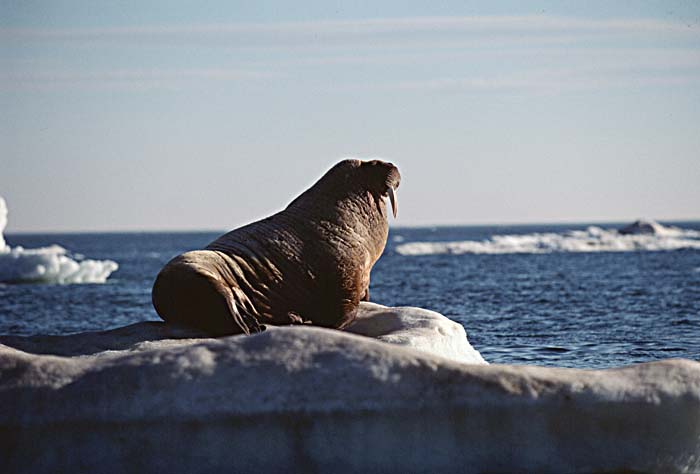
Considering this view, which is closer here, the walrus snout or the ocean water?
the walrus snout

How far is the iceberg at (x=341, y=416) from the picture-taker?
5773 mm

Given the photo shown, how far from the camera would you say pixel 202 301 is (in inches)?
334

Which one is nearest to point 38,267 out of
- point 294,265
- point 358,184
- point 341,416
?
point 358,184

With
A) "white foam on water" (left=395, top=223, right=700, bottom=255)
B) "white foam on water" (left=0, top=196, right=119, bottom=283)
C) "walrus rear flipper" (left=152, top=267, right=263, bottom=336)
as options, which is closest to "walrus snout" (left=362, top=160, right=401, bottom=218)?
"walrus rear flipper" (left=152, top=267, right=263, bottom=336)

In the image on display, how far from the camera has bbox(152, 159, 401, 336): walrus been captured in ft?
27.9

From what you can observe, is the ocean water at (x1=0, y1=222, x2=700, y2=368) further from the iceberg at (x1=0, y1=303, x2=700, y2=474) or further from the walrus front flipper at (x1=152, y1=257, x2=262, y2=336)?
the iceberg at (x1=0, y1=303, x2=700, y2=474)

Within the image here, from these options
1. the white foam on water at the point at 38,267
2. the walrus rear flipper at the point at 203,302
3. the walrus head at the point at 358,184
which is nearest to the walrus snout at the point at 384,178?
the walrus head at the point at 358,184

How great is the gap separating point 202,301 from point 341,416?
2.98 metres

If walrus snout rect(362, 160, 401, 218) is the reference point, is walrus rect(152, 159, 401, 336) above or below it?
below

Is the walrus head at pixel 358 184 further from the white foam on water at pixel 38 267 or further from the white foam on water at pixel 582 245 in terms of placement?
the white foam on water at pixel 582 245

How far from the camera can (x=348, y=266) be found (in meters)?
9.32

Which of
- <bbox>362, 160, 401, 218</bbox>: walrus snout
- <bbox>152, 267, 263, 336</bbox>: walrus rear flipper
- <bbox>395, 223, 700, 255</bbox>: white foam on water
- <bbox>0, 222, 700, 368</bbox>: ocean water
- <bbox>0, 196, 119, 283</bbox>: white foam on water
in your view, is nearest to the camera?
<bbox>152, 267, 263, 336</bbox>: walrus rear flipper

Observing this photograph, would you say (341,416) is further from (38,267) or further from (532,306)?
(38,267)

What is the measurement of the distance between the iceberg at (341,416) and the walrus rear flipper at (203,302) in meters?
2.38
